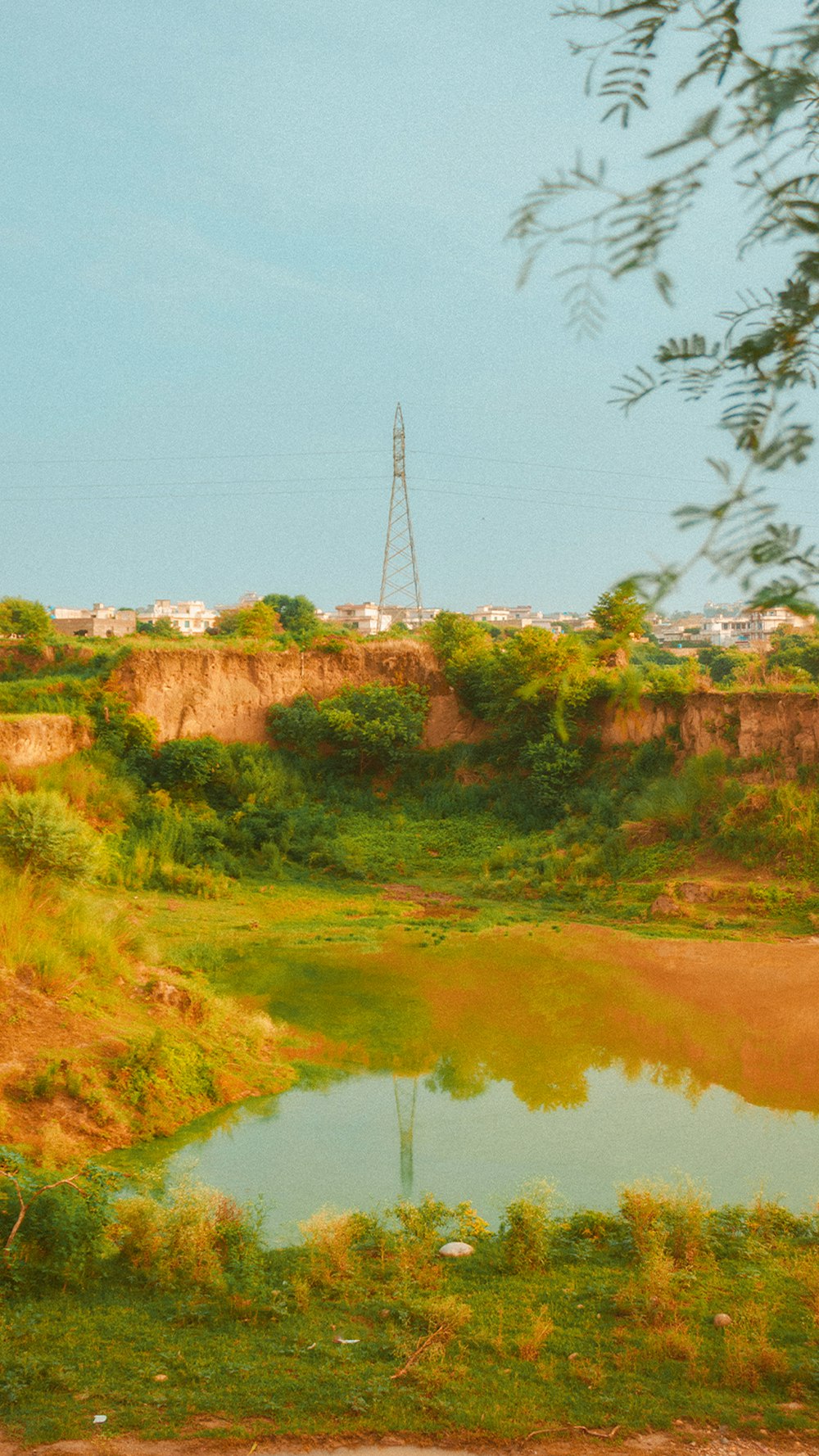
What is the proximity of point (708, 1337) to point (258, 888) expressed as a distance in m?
12.4

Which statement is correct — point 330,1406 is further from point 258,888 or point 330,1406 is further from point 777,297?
point 258,888

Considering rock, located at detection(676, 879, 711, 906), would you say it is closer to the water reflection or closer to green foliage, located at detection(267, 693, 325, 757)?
the water reflection

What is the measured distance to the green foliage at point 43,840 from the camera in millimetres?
11383

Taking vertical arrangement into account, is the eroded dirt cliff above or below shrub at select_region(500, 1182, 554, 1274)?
above

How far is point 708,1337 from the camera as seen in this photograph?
5.30 metres

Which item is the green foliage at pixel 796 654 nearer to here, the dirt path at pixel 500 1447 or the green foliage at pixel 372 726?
the green foliage at pixel 372 726

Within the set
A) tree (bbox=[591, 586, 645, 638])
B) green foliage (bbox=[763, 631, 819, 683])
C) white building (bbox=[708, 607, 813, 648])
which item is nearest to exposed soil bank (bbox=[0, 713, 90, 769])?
white building (bbox=[708, 607, 813, 648])

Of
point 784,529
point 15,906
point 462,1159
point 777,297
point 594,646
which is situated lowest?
point 462,1159

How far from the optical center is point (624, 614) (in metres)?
2.25

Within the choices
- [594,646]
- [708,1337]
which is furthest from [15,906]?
[594,646]

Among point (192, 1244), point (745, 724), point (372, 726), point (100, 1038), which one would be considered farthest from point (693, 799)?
point (192, 1244)

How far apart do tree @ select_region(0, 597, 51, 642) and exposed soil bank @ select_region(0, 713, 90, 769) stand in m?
7.60

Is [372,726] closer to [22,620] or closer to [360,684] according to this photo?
[360,684]

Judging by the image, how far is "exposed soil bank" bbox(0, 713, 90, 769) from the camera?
58.5ft
